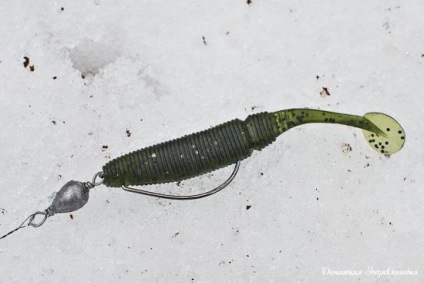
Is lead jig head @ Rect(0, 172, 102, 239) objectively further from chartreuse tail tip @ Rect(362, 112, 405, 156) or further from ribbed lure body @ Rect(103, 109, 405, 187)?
chartreuse tail tip @ Rect(362, 112, 405, 156)

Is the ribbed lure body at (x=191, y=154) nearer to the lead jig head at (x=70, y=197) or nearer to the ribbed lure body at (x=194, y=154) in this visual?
the ribbed lure body at (x=194, y=154)

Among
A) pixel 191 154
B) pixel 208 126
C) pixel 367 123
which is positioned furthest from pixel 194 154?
pixel 367 123

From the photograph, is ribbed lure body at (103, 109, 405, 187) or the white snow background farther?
the white snow background

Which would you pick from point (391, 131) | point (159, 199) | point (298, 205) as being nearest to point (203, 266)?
point (159, 199)

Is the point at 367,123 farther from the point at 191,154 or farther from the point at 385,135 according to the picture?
the point at 191,154

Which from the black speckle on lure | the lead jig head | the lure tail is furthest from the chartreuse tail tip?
the lead jig head

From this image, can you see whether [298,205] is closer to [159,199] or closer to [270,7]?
[159,199]

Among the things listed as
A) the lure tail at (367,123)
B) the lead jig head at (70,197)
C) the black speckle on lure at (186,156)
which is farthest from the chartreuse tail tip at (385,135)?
the lead jig head at (70,197)
